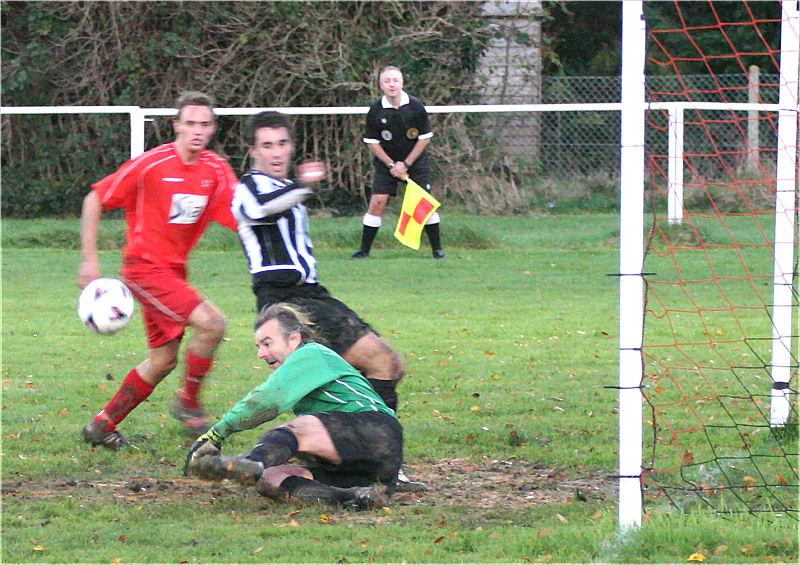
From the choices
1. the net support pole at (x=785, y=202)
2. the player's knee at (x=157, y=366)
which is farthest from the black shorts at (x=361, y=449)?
the net support pole at (x=785, y=202)

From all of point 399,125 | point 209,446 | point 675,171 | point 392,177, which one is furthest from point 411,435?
point 675,171

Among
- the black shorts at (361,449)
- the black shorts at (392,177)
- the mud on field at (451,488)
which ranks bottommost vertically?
the mud on field at (451,488)

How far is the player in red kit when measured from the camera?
567 centimetres

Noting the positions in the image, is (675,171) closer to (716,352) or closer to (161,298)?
(716,352)

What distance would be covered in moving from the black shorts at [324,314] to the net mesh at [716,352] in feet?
4.71

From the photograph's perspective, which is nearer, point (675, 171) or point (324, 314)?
point (324, 314)

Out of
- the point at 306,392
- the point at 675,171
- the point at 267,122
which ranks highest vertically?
the point at 267,122

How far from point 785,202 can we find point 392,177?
6.72 metres

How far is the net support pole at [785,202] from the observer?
18.5ft

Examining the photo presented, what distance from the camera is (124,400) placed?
566cm

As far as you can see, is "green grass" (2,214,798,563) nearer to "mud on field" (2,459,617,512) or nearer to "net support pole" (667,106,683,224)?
"mud on field" (2,459,617,512)

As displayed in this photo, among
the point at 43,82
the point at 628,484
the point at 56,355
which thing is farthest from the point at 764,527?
the point at 43,82

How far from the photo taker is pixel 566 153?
16938mm

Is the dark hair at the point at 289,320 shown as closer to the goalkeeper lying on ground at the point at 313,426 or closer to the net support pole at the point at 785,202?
the goalkeeper lying on ground at the point at 313,426
